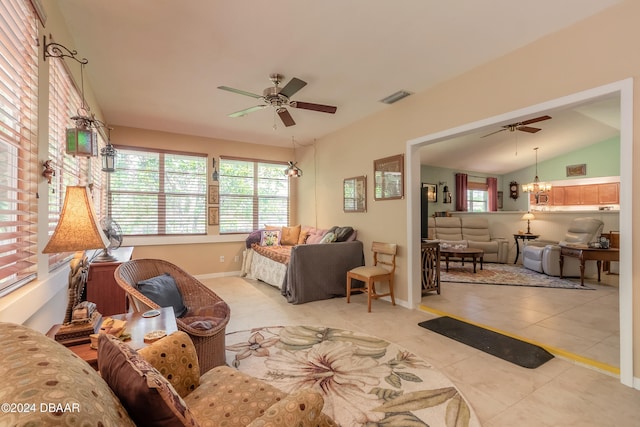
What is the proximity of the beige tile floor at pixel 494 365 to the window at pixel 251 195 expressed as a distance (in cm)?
192

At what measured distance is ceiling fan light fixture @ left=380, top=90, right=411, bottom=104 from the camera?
12.0 feet

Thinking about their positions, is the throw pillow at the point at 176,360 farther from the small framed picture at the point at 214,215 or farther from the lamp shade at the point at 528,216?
the lamp shade at the point at 528,216

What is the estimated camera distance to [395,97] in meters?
3.79

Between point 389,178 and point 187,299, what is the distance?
2.95 meters

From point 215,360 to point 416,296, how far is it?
2.65m

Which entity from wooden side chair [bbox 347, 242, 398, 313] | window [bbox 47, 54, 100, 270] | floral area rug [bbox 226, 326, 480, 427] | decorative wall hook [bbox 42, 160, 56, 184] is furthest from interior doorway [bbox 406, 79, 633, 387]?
window [bbox 47, 54, 100, 270]

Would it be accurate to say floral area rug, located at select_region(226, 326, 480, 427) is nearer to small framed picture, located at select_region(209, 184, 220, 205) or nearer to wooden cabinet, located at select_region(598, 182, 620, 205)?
small framed picture, located at select_region(209, 184, 220, 205)

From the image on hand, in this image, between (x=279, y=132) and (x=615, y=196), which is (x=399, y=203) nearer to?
(x=279, y=132)

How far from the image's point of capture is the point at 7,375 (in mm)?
517

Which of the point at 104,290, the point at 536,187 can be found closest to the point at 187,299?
the point at 104,290

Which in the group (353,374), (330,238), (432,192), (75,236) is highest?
(432,192)

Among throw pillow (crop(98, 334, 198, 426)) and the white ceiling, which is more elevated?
the white ceiling

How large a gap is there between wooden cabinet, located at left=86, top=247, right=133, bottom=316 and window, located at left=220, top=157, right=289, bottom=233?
3028 mm

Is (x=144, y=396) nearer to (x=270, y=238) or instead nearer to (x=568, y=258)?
(x=270, y=238)
